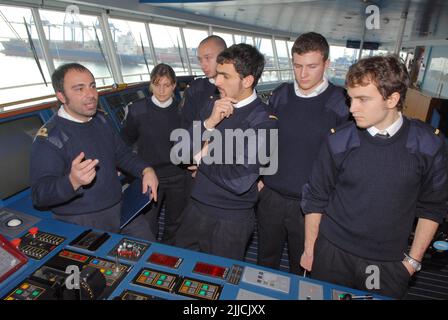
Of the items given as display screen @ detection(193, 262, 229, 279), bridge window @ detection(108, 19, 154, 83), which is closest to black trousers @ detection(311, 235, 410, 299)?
display screen @ detection(193, 262, 229, 279)

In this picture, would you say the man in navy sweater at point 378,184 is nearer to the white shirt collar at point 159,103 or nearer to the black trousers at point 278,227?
the black trousers at point 278,227

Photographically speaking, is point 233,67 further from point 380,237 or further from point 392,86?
point 380,237

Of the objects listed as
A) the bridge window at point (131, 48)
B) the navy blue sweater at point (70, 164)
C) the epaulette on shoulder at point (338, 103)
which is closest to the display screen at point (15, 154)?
the navy blue sweater at point (70, 164)

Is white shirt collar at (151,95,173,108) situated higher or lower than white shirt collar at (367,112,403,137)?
lower

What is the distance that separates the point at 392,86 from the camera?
3.76ft

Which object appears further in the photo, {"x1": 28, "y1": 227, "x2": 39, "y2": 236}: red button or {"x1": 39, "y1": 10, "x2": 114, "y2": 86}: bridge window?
{"x1": 39, "y1": 10, "x2": 114, "y2": 86}: bridge window

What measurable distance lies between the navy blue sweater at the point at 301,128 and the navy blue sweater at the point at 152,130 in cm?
90

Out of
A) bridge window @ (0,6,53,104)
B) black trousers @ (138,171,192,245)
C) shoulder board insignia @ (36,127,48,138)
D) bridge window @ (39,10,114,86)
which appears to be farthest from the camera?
bridge window @ (39,10,114,86)

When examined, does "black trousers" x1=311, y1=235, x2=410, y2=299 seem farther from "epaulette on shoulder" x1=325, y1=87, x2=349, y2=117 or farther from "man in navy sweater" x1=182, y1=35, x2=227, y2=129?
"man in navy sweater" x1=182, y1=35, x2=227, y2=129

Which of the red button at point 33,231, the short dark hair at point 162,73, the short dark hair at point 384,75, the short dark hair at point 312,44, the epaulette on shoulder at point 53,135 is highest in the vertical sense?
the short dark hair at point 312,44

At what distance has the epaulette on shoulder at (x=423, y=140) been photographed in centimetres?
117

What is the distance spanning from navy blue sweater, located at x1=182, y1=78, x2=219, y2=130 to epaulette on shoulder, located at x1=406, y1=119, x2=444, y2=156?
4.48 ft

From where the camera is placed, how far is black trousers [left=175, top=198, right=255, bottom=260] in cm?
157

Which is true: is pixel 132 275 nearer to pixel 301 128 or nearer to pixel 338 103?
pixel 301 128
